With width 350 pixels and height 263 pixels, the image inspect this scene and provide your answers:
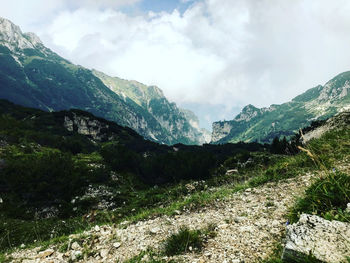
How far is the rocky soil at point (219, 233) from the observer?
14.9 ft

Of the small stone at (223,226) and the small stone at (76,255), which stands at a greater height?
the small stone at (76,255)

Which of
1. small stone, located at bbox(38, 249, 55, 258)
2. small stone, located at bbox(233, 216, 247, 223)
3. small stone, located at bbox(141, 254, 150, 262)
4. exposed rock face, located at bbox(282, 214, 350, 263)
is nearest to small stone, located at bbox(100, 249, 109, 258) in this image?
small stone, located at bbox(141, 254, 150, 262)

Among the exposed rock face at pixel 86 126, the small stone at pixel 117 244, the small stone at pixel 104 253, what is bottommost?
the small stone at pixel 104 253

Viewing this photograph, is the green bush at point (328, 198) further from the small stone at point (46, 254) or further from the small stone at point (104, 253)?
the small stone at point (46, 254)

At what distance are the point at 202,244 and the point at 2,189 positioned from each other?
93.4 feet

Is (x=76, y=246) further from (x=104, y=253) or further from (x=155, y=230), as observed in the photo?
(x=155, y=230)

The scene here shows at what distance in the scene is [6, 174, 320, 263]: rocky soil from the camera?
4527 millimetres

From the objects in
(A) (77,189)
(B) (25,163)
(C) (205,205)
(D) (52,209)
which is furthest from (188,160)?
(C) (205,205)

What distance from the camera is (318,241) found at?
10.5 ft

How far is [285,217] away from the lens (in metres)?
5.39

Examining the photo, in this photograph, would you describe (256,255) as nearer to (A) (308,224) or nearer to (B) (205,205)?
(A) (308,224)

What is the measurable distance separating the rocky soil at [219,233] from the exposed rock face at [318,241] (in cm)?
101

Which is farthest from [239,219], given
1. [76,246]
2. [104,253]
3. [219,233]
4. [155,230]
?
[76,246]

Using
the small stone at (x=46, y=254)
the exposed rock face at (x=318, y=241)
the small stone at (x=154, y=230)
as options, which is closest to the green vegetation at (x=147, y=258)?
the small stone at (x=154, y=230)
